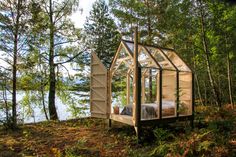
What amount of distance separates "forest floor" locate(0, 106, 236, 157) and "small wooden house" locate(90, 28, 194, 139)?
1.71 ft

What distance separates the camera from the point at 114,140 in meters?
6.80

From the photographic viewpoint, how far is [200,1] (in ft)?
35.6

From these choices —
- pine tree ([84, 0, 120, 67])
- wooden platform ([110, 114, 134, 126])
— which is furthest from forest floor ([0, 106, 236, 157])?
pine tree ([84, 0, 120, 67])

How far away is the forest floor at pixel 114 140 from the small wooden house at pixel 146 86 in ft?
1.71

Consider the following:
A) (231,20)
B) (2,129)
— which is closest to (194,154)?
(2,129)

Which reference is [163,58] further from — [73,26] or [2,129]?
[2,129]

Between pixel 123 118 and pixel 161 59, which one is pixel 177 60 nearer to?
pixel 161 59

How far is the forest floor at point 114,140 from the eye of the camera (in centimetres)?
496

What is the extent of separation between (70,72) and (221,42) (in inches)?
296

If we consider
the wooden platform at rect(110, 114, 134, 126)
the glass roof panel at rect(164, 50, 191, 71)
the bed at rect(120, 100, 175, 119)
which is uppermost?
the glass roof panel at rect(164, 50, 191, 71)

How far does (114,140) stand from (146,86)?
130 inches

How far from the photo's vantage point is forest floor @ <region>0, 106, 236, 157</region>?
4.96 meters

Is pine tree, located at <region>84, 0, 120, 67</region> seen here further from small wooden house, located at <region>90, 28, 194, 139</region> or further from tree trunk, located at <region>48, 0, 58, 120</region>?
small wooden house, located at <region>90, 28, 194, 139</region>

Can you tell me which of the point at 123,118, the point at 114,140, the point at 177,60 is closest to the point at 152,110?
the point at 123,118
